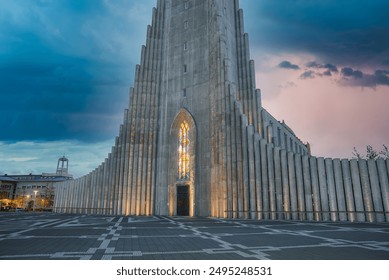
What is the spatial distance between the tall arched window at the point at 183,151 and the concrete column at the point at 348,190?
16.8 metres

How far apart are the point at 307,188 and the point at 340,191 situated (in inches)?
102

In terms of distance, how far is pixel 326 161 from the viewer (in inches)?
918

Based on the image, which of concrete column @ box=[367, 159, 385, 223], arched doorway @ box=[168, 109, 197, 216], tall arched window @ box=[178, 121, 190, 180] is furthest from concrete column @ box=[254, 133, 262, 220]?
tall arched window @ box=[178, 121, 190, 180]

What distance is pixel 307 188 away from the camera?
23.5 meters

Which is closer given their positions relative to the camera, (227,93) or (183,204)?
(227,93)

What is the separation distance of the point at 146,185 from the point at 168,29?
913 inches

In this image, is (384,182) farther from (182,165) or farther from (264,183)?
(182,165)

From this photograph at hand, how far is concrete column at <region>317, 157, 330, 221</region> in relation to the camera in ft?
73.1

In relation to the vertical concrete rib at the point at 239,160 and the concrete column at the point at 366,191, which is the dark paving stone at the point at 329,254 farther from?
the vertical concrete rib at the point at 239,160

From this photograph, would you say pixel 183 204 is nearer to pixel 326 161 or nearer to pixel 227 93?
pixel 227 93

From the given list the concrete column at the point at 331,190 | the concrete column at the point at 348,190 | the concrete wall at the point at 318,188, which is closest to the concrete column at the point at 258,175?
the concrete wall at the point at 318,188

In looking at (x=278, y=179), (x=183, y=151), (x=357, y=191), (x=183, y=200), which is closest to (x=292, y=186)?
(x=278, y=179)
